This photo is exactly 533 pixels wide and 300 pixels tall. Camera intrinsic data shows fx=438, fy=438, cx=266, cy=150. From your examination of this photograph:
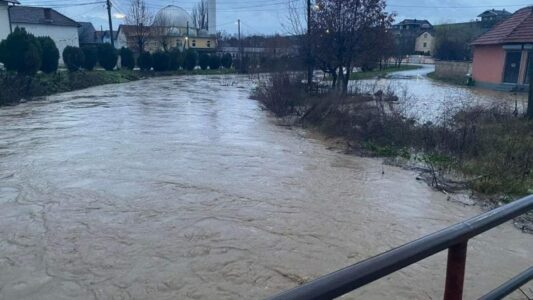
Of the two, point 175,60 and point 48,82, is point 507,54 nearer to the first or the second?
point 48,82

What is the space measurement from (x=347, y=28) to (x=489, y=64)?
610 inches

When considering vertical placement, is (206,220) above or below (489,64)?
below

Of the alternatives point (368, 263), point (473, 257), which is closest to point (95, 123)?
point (473, 257)

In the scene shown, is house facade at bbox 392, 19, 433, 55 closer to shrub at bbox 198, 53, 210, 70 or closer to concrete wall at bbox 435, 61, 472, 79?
concrete wall at bbox 435, 61, 472, 79

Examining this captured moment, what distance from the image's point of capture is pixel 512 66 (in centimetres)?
2780

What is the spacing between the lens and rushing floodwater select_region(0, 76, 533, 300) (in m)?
5.20

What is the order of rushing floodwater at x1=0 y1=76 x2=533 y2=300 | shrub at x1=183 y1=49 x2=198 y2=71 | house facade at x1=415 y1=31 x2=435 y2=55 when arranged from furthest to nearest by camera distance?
house facade at x1=415 y1=31 x2=435 y2=55, shrub at x1=183 y1=49 x2=198 y2=71, rushing floodwater at x1=0 y1=76 x2=533 y2=300

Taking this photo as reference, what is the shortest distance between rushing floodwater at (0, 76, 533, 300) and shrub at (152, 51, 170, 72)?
33579 millimetres

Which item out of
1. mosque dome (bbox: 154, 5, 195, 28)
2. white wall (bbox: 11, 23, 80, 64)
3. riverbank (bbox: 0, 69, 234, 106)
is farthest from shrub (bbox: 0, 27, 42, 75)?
mosque dome (bbox: 154, 5, 195, 28)

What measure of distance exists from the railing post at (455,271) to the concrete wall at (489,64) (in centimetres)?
3095

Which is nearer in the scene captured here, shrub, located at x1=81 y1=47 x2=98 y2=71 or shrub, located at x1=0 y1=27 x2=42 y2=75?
shrub, located at x1=0 y1=27 x2=42 y2=75

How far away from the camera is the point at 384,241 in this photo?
21.0 ft

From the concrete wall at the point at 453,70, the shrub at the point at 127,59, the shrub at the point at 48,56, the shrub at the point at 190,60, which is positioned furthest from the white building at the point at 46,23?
the concrete wall at the point at 453,70

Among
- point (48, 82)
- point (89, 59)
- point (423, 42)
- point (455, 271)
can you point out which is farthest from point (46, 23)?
point (423, 42)
